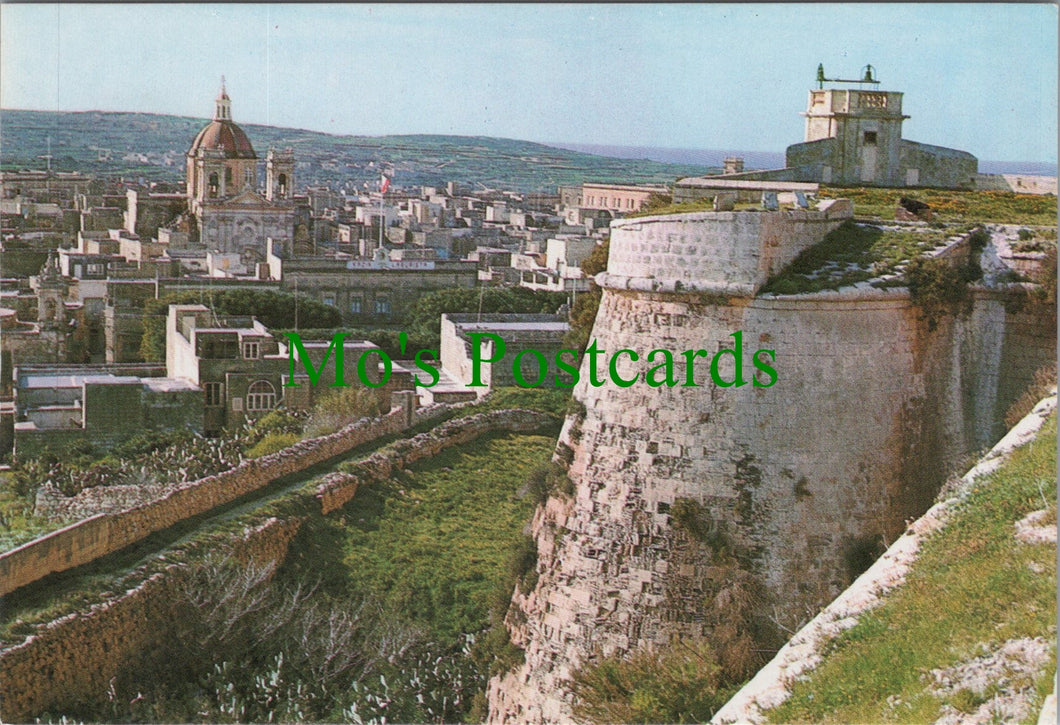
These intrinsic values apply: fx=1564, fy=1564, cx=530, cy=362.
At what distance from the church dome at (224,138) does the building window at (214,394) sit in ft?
7.29

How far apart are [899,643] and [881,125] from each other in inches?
194

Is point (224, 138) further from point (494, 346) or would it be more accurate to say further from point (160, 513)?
point (160, 513)

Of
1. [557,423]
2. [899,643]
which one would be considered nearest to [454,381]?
[557,423]

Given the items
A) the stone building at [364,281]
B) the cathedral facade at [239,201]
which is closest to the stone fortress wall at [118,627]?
the stone building at [364,281]

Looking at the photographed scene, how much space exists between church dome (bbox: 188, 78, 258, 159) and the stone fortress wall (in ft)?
8.79

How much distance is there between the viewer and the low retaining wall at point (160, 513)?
8828 mm

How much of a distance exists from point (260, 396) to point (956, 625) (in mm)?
9785

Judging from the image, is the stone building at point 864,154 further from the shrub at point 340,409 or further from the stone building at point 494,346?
the shrub at point 340,409

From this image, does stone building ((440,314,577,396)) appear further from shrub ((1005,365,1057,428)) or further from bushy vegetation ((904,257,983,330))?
shrub ((1005,365,1057,428))

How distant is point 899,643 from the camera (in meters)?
6.35

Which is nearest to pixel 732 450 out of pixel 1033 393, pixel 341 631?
pixel 1033 393

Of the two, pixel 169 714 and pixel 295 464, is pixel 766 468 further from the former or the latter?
pixel 295 464

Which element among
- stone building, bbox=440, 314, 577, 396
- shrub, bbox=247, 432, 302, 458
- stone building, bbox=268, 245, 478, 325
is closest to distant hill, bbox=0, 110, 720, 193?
stone building, bbox=268, 245, 478, 325

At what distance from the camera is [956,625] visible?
630 cm
